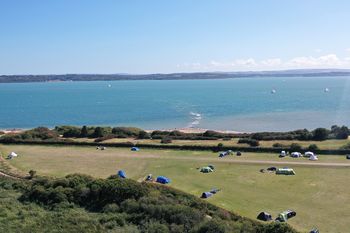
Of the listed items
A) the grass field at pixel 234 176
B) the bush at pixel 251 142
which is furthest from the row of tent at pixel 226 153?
the bush at pixel 251 142

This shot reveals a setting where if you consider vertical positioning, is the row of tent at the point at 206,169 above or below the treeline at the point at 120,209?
below

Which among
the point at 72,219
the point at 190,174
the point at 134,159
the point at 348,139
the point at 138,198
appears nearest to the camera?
the point at 72,219

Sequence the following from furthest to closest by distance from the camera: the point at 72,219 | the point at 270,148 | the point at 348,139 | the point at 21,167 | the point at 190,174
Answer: the point at 348,139, the point at 270,148, the point at 21,167, the point at 190,174, the point at 72,219

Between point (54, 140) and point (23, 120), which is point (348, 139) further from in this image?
point (23, 120)

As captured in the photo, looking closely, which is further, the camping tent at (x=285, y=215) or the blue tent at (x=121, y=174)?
the blue tent at (x=121, y=174)

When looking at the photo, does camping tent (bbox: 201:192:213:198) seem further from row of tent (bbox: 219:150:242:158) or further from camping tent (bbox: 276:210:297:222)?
row of tent (bbox: 219:150:242:158)

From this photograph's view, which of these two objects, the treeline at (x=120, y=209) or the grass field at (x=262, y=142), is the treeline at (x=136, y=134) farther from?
the treeline at (x=120, y=209)

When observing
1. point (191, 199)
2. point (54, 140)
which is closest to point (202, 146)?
point (54, 140)

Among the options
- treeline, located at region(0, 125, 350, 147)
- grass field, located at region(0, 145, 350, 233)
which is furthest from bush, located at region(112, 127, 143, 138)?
grass field, located at region(0, 145, 350, 233)
